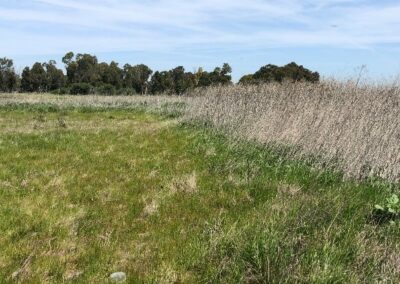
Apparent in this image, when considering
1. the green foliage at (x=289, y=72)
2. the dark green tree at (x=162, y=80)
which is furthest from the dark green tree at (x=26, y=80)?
the green foliage at (x=289, y=72)

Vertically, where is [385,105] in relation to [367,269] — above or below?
above

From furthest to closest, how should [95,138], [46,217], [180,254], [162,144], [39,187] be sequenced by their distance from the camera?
[95,138] → [162,144] → [39,187] → [46,217] → [180,254]

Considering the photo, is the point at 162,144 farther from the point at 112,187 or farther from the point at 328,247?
the point at 328,247

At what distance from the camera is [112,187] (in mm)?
8141

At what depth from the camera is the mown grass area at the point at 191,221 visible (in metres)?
4.63

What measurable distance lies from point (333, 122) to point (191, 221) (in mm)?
4816

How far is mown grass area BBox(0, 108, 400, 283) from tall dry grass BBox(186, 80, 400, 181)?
0.53 metres

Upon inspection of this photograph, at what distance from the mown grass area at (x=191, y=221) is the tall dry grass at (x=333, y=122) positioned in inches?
20.7

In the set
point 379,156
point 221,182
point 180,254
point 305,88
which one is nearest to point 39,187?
point 221,182

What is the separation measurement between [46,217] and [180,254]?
225cm

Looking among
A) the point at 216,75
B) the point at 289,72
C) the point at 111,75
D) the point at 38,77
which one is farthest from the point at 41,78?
the point at 289,72

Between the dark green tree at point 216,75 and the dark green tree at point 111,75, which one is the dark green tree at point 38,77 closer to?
the dark green tree at point 111,75

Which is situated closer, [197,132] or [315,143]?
[315,143]

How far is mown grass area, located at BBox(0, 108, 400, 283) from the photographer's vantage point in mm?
4629
